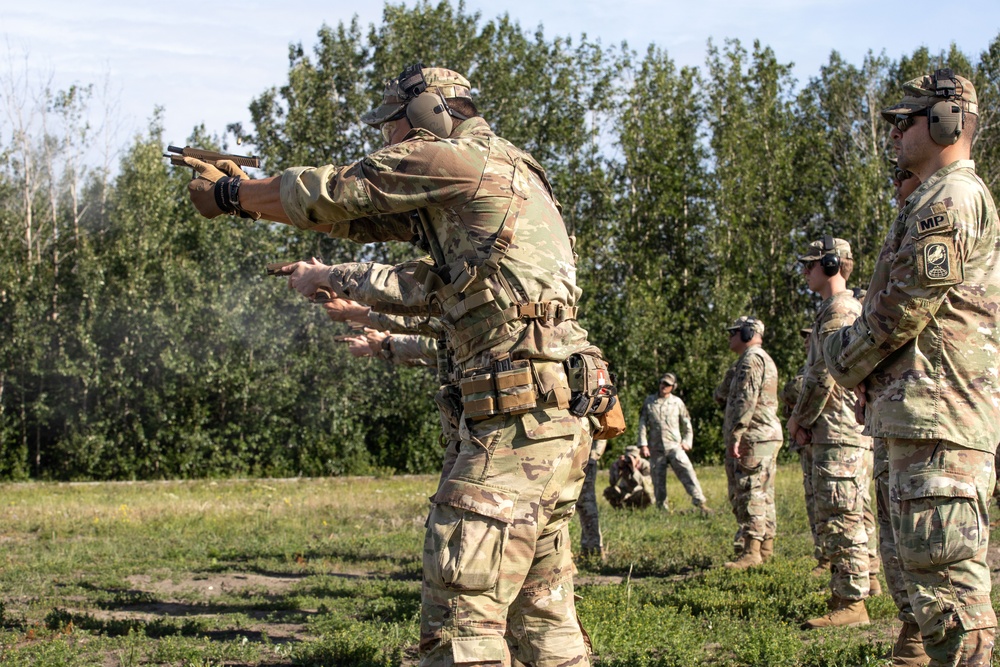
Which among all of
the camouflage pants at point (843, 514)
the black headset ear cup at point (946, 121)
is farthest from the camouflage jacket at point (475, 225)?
the camouflage pants at point (843, 514)

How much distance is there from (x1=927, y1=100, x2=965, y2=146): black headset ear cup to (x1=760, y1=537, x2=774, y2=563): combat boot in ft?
19.4

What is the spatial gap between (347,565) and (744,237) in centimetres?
2579

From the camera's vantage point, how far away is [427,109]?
14.2ft

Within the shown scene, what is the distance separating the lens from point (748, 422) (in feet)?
31.7

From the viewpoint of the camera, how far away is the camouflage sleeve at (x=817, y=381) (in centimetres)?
676

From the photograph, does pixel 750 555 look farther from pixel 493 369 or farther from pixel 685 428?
pixel 685 428

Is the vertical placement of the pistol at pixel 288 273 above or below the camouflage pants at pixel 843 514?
above

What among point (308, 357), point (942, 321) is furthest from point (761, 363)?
point (308, 357)

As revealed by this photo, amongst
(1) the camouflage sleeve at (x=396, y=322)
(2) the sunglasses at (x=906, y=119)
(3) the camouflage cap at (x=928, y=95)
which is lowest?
(1) the camouflage sleeve at (x=396, y=322)

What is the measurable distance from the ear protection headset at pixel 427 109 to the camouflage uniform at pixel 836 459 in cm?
352

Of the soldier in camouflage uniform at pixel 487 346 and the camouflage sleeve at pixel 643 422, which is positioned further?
the camouflage sleeve at pixel 643 422

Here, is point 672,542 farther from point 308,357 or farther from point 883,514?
point 308,357

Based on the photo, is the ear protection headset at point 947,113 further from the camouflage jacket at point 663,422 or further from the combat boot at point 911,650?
the camouflage jacket at point 663,422

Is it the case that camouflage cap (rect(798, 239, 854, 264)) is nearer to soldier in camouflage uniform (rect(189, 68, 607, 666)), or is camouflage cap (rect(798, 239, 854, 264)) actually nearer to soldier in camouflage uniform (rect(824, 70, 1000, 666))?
soldier in camouflage uniform (rect(824, 70, 1000, 666))
